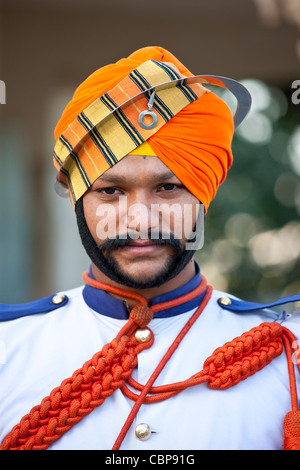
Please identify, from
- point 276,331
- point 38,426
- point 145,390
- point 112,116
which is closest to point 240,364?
point 276,331

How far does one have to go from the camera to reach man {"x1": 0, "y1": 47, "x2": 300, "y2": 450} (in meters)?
1.42

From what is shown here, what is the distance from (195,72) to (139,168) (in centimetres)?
311

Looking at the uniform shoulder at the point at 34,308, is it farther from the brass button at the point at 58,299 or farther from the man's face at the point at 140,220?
the man's face at the point at 140,220

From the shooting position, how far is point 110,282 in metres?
1.63

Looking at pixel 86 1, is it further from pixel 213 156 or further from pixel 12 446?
pixel 12 446

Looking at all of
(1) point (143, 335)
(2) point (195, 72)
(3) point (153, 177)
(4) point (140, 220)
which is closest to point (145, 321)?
(1) point (143, 335)

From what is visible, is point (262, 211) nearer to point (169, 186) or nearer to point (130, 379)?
point (169, 186)

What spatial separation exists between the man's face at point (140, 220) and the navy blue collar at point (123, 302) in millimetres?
87

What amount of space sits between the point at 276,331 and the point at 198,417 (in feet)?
1.02

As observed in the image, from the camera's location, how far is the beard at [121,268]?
4.97 ft

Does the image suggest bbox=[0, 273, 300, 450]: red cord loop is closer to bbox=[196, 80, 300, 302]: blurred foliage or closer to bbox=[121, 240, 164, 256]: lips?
bbox=[121, 240, 164, 256]: lips

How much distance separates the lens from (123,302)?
1599 millimetres

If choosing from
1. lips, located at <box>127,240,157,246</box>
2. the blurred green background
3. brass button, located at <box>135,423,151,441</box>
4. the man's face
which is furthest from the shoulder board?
the blurred green background

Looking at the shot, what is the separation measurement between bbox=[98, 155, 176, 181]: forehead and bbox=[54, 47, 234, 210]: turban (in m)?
0.01
